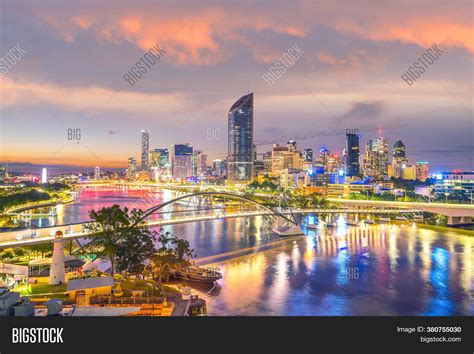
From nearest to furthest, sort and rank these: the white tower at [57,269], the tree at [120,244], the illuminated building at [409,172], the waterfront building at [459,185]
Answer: the white tower at [57,269] → the tree at [120,244] → the waterfront building at [459,185] → the illuminated building at [409,172]

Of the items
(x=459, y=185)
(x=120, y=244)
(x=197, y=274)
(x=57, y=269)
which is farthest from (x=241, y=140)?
(x=57, y=269)

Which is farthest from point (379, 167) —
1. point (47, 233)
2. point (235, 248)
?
point (47, 233)

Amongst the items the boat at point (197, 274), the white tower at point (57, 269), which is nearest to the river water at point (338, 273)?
the boat at point (197, 274)

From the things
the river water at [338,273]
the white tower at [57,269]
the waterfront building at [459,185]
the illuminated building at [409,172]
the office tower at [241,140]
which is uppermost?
the office tower at [241,140]

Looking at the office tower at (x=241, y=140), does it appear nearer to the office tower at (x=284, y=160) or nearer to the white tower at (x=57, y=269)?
the office tower at (x=284, y=160)

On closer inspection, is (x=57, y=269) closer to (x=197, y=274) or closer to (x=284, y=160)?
(x=197, y=274)

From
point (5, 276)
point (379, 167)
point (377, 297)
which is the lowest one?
point (377, 297)

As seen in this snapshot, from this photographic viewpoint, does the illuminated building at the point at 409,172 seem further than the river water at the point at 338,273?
Yes

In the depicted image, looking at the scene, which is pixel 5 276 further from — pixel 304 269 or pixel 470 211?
pixel 470 211
